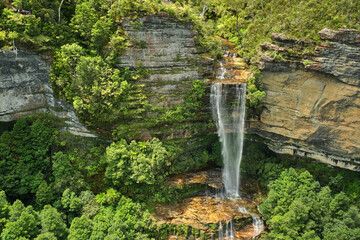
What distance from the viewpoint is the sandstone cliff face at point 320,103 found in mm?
18047

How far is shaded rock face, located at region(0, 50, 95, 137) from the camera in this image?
60.8ft

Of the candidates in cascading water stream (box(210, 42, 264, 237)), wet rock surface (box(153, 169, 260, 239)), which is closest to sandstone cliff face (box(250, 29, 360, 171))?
cascading water stream (box(210, 42, 264, 237))

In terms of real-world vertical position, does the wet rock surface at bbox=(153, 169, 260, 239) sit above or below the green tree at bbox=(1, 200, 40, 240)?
below

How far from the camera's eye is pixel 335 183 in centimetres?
2167

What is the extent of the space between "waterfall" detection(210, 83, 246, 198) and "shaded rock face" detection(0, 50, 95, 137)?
447 inches

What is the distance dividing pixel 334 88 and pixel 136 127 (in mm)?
15849

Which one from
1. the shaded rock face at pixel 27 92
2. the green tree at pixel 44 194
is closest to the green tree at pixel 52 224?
the green tree at pixel 44 194

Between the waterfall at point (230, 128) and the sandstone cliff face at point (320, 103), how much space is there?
186cm

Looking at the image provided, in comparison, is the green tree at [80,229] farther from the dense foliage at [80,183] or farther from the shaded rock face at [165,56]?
the shaded rock face at [165,56]

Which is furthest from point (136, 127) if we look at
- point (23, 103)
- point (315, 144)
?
point (315, 144)

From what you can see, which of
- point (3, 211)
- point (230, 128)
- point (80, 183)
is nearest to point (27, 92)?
point (80, 183)

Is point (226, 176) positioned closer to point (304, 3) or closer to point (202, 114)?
point (202, 114)

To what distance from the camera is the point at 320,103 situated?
64.8 feet

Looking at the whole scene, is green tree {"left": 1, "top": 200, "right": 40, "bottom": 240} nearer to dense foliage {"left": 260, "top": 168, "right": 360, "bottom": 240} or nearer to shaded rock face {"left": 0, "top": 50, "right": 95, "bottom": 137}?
shaded rock face {"left": 0, "top": 50, "right": 95, "bottom": 137}
